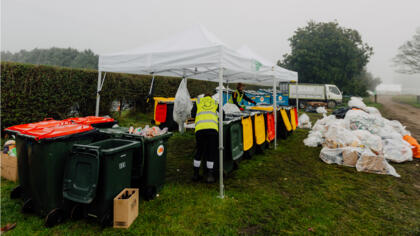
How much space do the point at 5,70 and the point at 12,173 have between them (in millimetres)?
3778

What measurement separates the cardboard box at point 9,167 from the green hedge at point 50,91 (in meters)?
2.94

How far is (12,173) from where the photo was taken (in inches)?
143

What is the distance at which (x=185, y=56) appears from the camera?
3916 mm

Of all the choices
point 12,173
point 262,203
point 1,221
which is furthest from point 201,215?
point 12,173

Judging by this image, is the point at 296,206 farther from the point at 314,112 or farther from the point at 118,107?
the point at 314,112

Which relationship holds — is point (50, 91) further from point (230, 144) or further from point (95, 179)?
point (230, 144)

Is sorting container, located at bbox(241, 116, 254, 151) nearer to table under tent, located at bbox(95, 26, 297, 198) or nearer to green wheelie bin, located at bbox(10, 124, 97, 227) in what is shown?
table under tent, located at bbox(95, 26, 297, 198)

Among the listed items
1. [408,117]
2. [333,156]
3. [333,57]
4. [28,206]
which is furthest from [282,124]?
[333,57]

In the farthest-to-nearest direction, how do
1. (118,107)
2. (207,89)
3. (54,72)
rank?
(207,89), (118,107), (54,72)

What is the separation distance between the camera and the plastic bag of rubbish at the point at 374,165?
454 cm

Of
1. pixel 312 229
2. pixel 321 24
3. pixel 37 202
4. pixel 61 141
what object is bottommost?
pixel 312 229

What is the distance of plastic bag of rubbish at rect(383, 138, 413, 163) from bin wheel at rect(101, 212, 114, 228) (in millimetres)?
6048

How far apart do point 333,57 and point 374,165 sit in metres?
25.6

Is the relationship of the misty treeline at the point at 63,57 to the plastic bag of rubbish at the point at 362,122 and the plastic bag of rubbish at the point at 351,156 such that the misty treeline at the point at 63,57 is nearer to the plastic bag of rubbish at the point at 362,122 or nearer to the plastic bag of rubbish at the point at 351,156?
the plastic bag of rubbish at the point at 362,122
